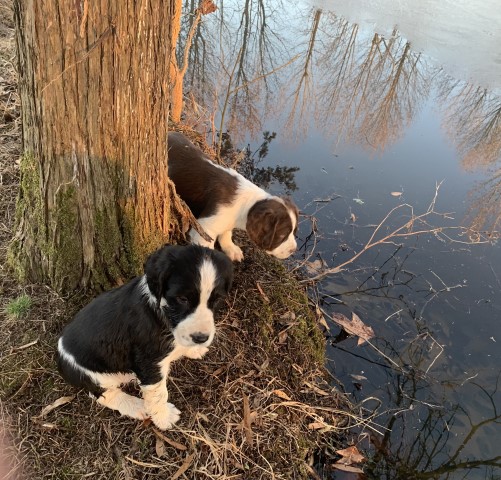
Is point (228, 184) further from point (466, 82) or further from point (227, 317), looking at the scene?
point (466, 82)

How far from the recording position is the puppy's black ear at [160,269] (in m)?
2.49

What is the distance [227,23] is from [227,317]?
8029mm

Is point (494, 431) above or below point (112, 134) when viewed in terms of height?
below

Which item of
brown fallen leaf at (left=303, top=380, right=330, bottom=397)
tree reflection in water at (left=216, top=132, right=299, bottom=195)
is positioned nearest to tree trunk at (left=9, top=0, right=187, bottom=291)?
brown fallen leaf at (left=303, top=380, right=330, bottom=397)

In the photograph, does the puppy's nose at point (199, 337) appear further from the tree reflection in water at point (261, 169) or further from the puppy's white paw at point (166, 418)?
the tree reflection in water at point (261, 169)

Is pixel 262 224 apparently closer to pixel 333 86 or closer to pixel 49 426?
pixel 49 426

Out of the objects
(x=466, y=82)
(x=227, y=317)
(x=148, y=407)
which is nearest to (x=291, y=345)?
(x=227, y=317)

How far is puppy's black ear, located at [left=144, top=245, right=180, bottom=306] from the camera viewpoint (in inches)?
98.0

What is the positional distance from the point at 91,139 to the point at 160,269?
99 cm

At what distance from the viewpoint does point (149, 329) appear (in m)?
2.71

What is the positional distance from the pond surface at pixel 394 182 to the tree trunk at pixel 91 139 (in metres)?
1.91

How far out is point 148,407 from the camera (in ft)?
9.89

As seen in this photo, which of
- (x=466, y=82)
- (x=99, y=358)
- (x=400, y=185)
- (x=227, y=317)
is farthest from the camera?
(x=466, y=82)

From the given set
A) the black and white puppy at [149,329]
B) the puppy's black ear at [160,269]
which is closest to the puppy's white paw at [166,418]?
the black and white puppy at [149,329]
